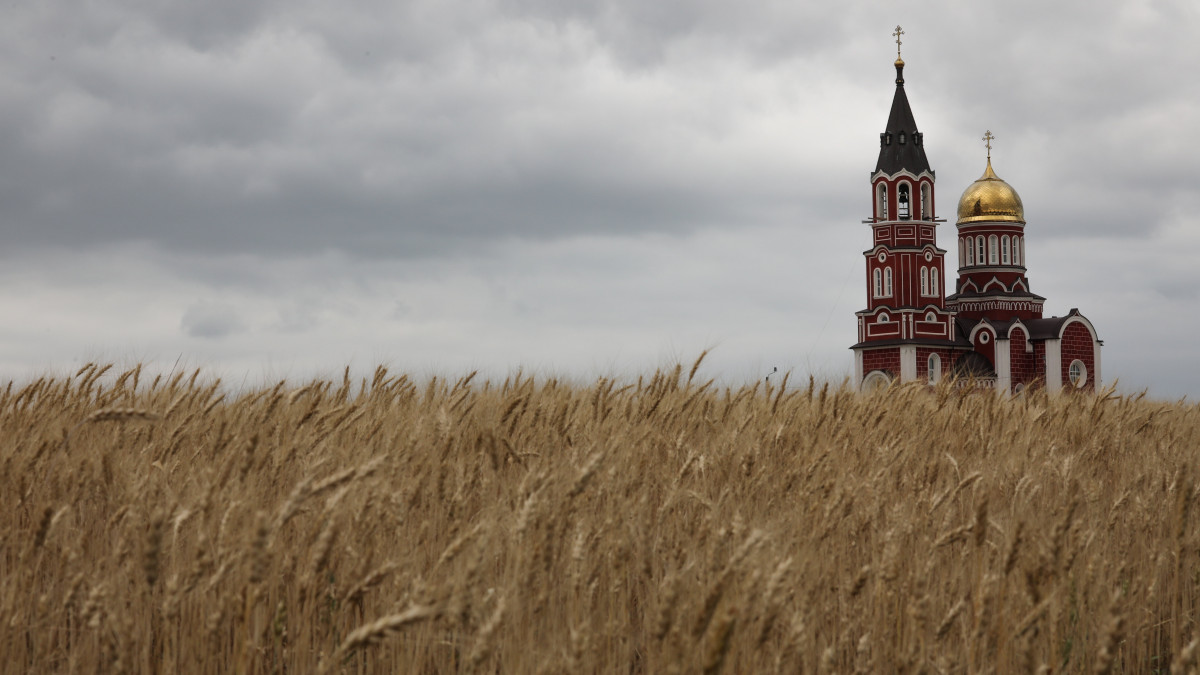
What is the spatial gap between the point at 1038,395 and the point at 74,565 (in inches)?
305

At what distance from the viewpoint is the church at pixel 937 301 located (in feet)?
177

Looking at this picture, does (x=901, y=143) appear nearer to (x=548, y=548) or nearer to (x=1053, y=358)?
(x=1053, y=358)

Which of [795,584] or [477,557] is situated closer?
[477,557]

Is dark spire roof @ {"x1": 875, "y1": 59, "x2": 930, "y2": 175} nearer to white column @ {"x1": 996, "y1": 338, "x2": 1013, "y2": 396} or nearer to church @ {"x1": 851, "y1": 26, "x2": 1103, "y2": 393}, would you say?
church @ {"x1": 851, "y1": 26, "x2": 1103, "y2": 393}

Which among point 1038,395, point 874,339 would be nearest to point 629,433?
point 1038,395

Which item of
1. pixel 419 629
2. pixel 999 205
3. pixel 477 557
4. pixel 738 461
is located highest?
pixel 999 205

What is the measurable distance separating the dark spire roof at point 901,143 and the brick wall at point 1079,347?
496 inches

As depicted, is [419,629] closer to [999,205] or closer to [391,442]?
[391,442]

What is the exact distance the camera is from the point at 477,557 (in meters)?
2.21

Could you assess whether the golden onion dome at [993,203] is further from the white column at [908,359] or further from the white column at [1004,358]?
the white column at [908,359]

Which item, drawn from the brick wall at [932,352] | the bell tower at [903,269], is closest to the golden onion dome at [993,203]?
the bell tower at [903,269]

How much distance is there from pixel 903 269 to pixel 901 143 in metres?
7.80

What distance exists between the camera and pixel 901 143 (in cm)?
5719

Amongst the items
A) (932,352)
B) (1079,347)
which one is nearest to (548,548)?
(932,352)
